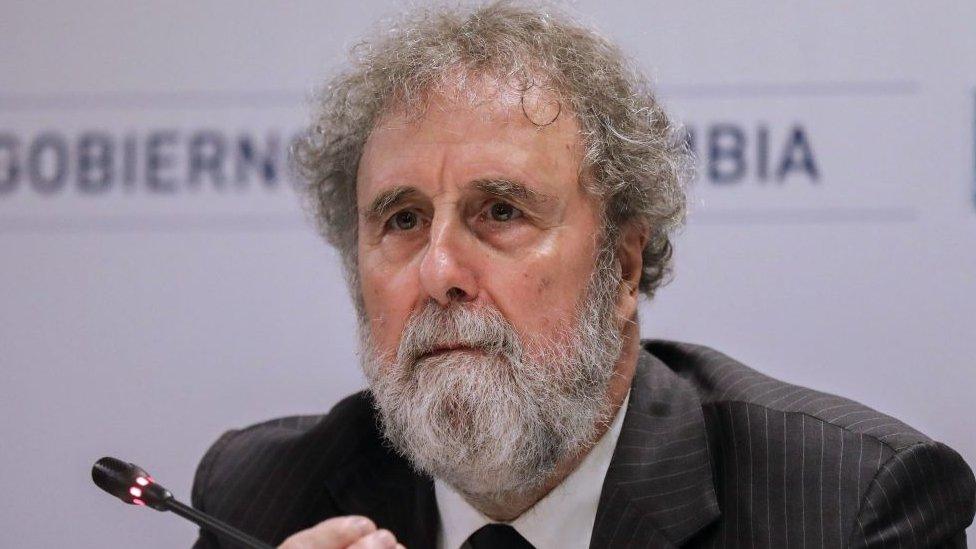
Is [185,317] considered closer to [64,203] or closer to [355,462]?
[64,203]

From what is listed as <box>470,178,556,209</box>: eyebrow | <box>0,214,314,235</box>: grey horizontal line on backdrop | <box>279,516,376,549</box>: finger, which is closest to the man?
<box>470,178,556,209</box>: eyebrow

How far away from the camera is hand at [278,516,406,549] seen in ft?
5.08

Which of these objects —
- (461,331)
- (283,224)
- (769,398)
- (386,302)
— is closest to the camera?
(461,331)

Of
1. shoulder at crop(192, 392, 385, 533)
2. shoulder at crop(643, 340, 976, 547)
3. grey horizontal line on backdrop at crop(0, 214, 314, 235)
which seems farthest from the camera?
grey horizontal line on backdrop at crop(0, 214, 314, 235)

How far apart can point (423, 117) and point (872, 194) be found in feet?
3.55

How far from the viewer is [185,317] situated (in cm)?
288

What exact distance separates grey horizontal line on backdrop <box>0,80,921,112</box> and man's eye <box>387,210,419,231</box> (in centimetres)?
85

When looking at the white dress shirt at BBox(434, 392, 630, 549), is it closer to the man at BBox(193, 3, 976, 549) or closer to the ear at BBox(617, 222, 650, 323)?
the man at BBox(193, 3, 976, 549)

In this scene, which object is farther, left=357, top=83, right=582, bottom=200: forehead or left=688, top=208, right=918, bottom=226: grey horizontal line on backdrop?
left=688, top=208, right=918, bottom=226: grey horizontal line on backdrop

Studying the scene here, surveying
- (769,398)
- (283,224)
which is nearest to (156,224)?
(283,224)

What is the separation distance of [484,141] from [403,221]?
8.4 inches

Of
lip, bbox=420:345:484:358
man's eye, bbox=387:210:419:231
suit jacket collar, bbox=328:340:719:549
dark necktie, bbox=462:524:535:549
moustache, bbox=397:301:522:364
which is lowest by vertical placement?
dark necktie, bbox=462:524:535:549

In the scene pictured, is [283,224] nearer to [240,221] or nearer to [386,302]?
[240,221]

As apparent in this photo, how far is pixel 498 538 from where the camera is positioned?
81.4 inches
